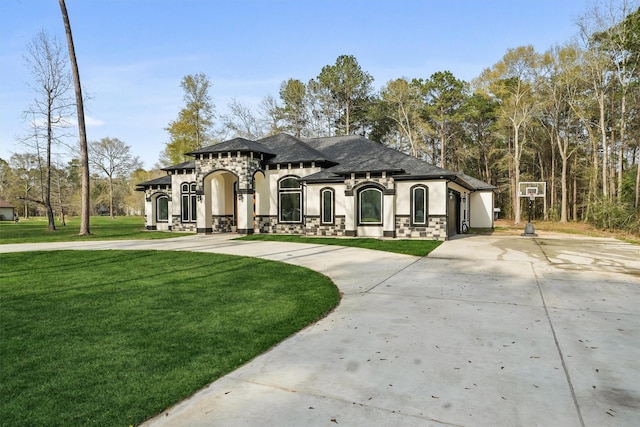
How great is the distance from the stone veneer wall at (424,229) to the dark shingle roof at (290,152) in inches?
192

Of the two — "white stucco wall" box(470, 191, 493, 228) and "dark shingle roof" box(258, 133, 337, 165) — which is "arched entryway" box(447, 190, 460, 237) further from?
"dark shingle roof" box(258, 133, 337, 165)

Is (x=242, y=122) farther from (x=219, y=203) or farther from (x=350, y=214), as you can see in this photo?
(x=350, y=214)

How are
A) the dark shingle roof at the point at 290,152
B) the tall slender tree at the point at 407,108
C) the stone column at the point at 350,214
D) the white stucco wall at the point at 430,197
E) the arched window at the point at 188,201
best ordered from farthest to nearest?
Result: the tall slender tree at the point at 407,108 < the arched window at the point at 188,201 < the dark shingle roof at the point at 290,152 < the stone column at the point at 350,214 < the white stucco wall at the point at 430,197

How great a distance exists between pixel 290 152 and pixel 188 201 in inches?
254

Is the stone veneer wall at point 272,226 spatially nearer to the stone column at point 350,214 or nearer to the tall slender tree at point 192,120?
the stone column at point 350,214

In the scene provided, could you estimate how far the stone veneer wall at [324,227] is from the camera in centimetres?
1620

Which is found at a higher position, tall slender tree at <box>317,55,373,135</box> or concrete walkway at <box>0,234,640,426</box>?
tall slender tree at <box>317,55,373,135</box>

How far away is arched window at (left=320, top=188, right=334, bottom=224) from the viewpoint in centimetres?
1639

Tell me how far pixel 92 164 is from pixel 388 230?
42652 mm

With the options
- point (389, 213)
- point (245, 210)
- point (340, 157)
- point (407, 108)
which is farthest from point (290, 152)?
point (407, 108)

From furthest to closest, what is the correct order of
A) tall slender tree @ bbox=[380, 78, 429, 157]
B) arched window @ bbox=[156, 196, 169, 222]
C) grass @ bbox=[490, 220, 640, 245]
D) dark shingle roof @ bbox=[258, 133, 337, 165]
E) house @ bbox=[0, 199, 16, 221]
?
1. house @ bbox=[0, 199, 16, 221]
2. tall slender tree @ bbox=[380, 78, 429, 157]
3. arched window @ bbox=[156, 196, 169, 222]
4. dark shingle roof @ bbox=[258, 133, 337, 165]
5. grass @ bbox=[490, 220, 640, 245]

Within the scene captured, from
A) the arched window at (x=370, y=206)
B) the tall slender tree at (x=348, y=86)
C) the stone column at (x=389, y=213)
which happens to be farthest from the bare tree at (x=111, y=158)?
the stone column at (x=389, y=213)

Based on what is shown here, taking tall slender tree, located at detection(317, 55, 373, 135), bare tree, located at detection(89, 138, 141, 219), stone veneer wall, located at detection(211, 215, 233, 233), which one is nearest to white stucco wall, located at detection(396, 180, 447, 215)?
stone veneer wall, located at detection(211, 215, 233, 233)

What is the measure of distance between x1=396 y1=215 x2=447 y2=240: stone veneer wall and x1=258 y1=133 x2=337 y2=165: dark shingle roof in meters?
4.88
